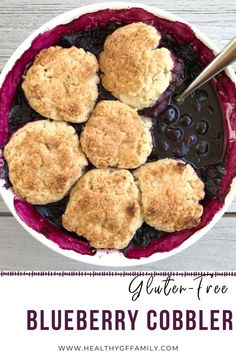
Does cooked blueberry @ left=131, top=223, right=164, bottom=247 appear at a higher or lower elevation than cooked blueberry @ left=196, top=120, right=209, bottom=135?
lower

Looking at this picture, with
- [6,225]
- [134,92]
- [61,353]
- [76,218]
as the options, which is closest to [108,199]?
[76,218]

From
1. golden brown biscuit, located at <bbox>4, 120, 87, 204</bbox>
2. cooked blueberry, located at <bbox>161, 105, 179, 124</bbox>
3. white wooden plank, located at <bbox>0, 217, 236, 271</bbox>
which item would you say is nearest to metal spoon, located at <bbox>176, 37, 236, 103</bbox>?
cooked blueberry, located at <bbox>161, 105, 179, 124</bbox>

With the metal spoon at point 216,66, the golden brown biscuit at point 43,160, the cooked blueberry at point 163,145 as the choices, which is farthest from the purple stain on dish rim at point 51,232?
the metal spoon at point 216,66

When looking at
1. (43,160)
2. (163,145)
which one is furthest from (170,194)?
(43,160)

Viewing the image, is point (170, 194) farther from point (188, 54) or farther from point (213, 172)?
point (188, 54)

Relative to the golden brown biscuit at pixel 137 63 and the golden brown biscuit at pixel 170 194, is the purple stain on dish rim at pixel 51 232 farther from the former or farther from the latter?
the golden brown biscuit at pixel 137 63

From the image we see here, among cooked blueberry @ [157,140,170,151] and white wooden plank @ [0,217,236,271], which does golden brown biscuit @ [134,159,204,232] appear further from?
white wooden plank @ [0,217,236,271]
